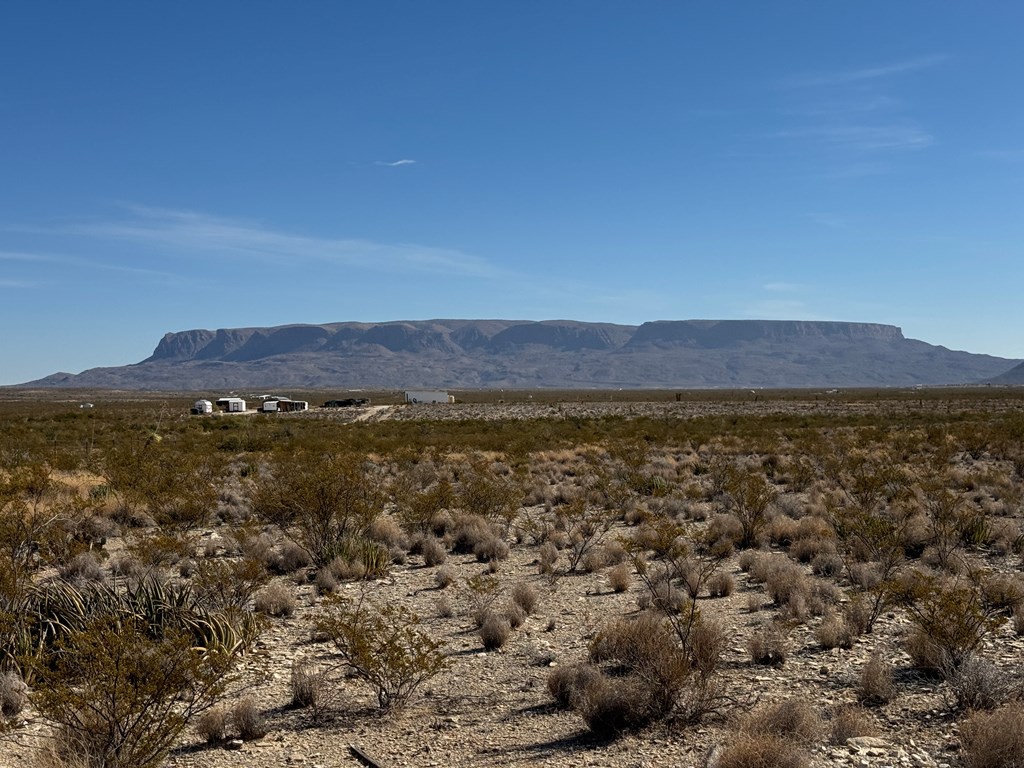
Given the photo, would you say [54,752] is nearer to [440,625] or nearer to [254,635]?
[254,635]

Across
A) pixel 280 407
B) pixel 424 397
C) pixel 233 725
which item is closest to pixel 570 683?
pixel 233 725

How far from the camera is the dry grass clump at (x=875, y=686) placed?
743cm

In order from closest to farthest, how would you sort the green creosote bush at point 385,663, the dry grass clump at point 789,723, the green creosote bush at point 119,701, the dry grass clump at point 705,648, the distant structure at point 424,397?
the green creosote bush at point 119,701 < the dry grass clump at point 789,723 < the green creosote bush at point 385,663 < the dry grass clump at point 705,648 < the distant structure at point 424,397

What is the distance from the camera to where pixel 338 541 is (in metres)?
14.0

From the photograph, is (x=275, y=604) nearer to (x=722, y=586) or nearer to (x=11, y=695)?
(x=11, y=695)

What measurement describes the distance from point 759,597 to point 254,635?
22.8 feet

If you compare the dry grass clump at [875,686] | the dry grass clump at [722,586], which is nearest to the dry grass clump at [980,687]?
the dry grass clump at [875,686]

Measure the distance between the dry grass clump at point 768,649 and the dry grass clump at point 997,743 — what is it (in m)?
2.55

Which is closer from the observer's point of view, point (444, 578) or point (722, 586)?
point (722, 586)

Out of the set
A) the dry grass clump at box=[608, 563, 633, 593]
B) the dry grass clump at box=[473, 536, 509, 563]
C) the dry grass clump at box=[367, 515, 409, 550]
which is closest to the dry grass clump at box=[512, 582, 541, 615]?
the dry grass clump at box=[608, 563, 633, 593]

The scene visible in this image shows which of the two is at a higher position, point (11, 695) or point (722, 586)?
point (11, 695)

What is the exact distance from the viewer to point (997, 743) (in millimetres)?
5758

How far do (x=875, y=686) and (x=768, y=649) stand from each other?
1.42 m

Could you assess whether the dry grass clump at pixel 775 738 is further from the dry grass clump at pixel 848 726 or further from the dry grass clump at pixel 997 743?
the dry grass clump at pixel 997 743
